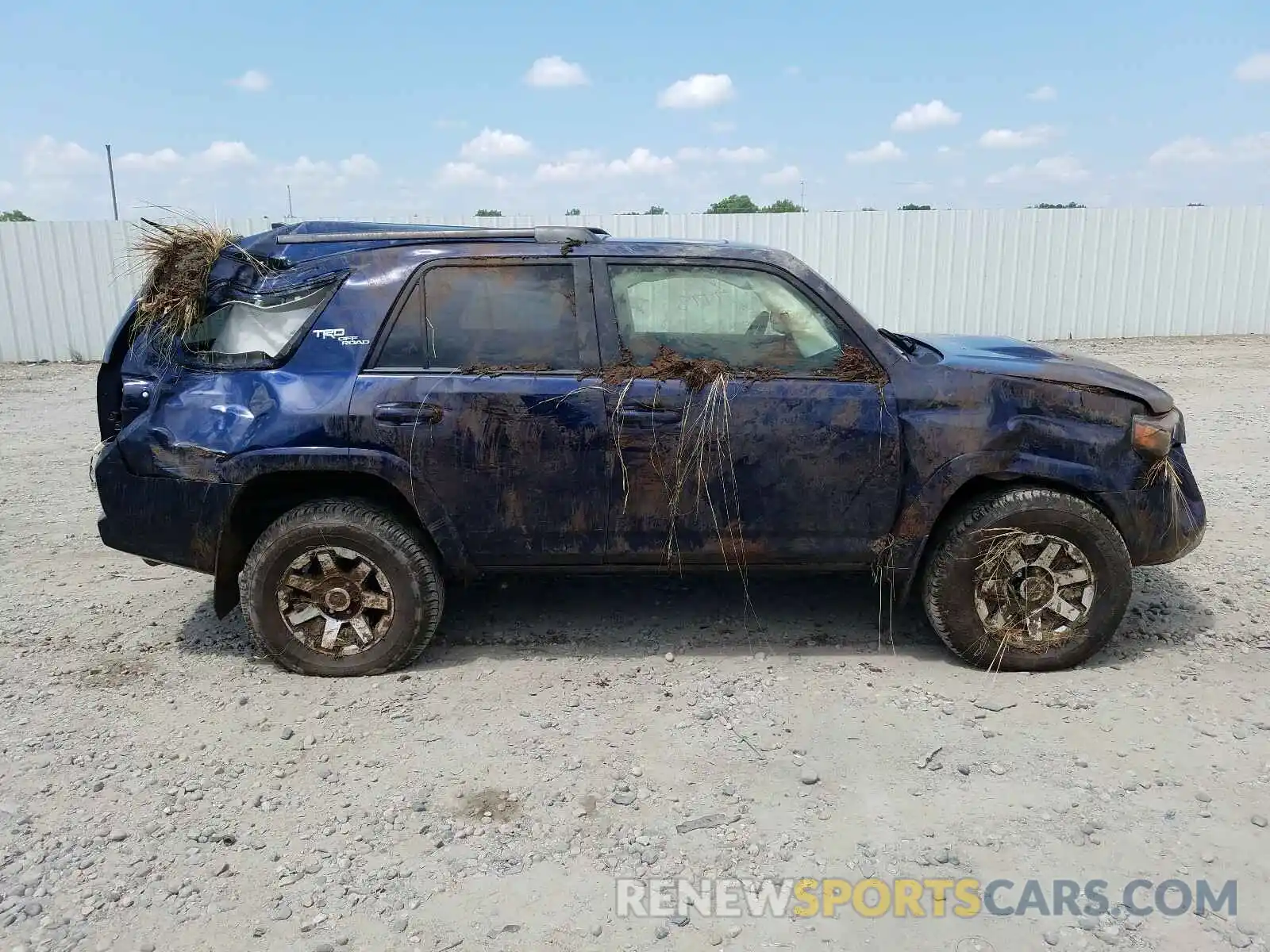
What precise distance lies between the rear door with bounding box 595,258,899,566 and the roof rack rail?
0.79 feet

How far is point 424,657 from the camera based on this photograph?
429 centimetres

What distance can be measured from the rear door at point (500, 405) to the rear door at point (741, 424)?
141 mm

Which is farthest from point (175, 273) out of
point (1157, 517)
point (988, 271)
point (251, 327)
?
point (988, 271)

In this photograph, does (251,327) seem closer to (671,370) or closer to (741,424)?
(671,370)

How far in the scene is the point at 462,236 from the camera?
13.4 feet

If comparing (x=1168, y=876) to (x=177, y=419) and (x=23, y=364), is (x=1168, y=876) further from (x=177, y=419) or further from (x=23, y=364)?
(x=23, y=364)

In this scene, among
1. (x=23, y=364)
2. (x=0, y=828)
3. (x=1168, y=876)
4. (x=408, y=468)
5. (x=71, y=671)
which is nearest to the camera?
(x=1168, y=876)

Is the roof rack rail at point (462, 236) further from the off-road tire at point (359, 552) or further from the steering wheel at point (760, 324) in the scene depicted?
the off-road tire at point (359, 552)

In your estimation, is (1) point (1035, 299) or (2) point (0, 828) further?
(1) point (1035, 299)

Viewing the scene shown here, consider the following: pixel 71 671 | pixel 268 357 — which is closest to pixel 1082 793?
pixel 268 357

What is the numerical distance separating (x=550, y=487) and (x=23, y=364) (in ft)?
50.6

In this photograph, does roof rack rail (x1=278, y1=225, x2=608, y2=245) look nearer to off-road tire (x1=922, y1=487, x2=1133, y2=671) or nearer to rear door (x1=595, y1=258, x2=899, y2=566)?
rear door (x1=595, y1=258, x2=899, y2=566)

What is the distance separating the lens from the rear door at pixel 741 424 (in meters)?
3.86

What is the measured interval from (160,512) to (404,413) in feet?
3.76
